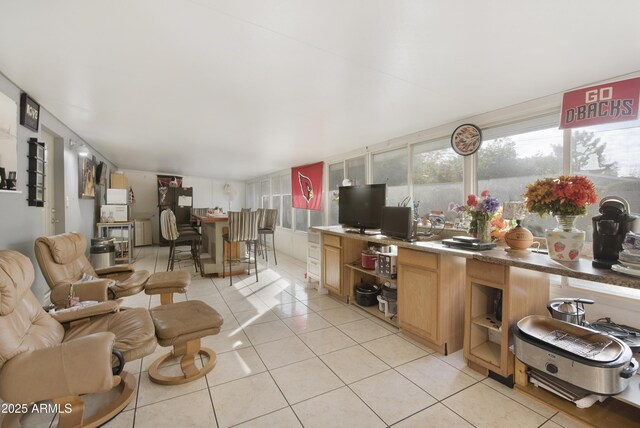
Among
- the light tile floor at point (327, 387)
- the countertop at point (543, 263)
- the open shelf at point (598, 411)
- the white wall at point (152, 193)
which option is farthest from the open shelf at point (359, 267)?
the white wall at point (152, 193)

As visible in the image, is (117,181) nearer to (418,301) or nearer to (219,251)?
(219,251)

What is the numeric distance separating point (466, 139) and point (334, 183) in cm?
278

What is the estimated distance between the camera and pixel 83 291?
2256 mm

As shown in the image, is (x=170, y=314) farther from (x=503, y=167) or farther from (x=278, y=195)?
(x=278, y=195)

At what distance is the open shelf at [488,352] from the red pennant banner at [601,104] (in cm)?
188

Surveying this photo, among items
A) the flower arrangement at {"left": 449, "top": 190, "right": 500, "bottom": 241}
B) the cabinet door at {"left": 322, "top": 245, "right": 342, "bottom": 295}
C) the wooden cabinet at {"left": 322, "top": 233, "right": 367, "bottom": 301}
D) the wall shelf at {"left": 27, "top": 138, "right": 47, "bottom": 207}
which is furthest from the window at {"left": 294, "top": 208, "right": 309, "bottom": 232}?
the wall shelf at {"left": 27, "top": 138, "right": 47, "bottom": 207}

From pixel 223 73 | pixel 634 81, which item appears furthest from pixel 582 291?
pixel 223 73

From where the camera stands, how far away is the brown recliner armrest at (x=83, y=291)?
2174 millimetres

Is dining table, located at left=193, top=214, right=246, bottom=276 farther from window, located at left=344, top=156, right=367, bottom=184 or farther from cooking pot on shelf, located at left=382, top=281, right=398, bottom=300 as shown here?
cooking pot on shelf, located at left=382, top=281, right=398, bottom=300

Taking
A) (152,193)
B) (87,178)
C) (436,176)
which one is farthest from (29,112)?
(152,193)

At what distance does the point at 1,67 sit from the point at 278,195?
5825mm

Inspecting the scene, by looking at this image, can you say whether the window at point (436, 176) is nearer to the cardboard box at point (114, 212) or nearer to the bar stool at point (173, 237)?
the bar stool at point (173, 237)

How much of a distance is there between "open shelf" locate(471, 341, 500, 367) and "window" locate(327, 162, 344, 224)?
340 cm

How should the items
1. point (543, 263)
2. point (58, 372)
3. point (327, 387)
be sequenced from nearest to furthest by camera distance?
1. point (58, 372)
2. point (543, 263)
3. point (327, 387)
